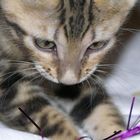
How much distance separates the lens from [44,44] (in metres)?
1.27

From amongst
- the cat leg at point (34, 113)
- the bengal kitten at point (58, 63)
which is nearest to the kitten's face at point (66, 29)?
the bengal kitten at point (58, 63)

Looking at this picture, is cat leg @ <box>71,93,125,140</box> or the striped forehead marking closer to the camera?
the striped forehead marking

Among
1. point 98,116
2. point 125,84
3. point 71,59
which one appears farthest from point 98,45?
point 125,84

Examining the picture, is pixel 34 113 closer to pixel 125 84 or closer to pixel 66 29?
pixel 66 29

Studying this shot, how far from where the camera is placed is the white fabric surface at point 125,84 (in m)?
1.33

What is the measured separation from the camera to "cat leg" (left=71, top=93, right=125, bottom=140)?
4.56ft

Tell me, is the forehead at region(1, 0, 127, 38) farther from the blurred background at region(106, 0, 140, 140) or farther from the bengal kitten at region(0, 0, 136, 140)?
the blurred background at region(106, 0, 140, 140)

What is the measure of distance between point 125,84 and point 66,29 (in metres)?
0.49

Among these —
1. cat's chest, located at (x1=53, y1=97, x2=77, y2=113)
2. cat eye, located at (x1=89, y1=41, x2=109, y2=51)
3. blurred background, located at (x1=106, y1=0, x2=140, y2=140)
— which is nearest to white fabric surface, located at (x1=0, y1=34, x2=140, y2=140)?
blurred background, located at (x1=106, y1=0, x2=140, y2=140)

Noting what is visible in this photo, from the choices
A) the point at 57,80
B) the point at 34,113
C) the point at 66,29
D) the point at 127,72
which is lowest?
the point at 127,72

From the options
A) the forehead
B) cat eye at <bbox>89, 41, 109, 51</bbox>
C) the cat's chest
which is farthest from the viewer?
the cat's chest

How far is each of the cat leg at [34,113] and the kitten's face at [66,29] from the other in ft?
0.36

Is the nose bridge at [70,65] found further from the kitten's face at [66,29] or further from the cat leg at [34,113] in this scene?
the cat leg at [34,113]

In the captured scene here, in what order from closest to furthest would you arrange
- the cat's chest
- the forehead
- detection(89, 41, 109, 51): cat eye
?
the forehead < detection(89, 41, 109, 51): cat eye < the cat's chest
